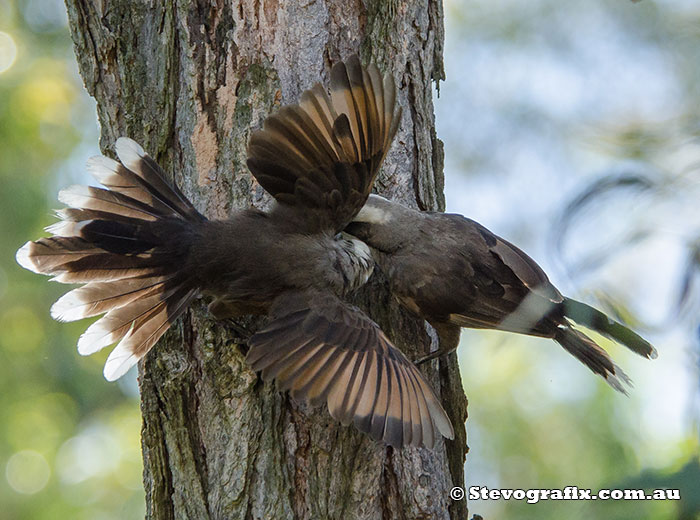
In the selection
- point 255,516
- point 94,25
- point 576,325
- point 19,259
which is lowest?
point 255,516

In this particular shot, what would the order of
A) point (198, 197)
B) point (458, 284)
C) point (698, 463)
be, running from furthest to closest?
point (458, 284)
point (198, 197)
point (698, 463)

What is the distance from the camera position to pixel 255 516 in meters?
2.90

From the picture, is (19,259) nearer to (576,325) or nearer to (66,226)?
(66,226)

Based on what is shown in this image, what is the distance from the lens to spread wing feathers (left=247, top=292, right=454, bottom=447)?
283 centimetres

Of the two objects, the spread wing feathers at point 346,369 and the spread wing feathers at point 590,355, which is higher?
the spread wing feathers at point 590,355

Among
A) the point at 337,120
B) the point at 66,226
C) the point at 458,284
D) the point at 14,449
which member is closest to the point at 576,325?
the point at 458,284

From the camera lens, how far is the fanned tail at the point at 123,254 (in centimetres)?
308

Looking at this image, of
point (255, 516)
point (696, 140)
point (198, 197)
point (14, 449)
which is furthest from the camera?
point (14, 449)

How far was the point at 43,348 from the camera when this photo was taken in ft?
22.9

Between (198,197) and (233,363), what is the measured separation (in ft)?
2.38
